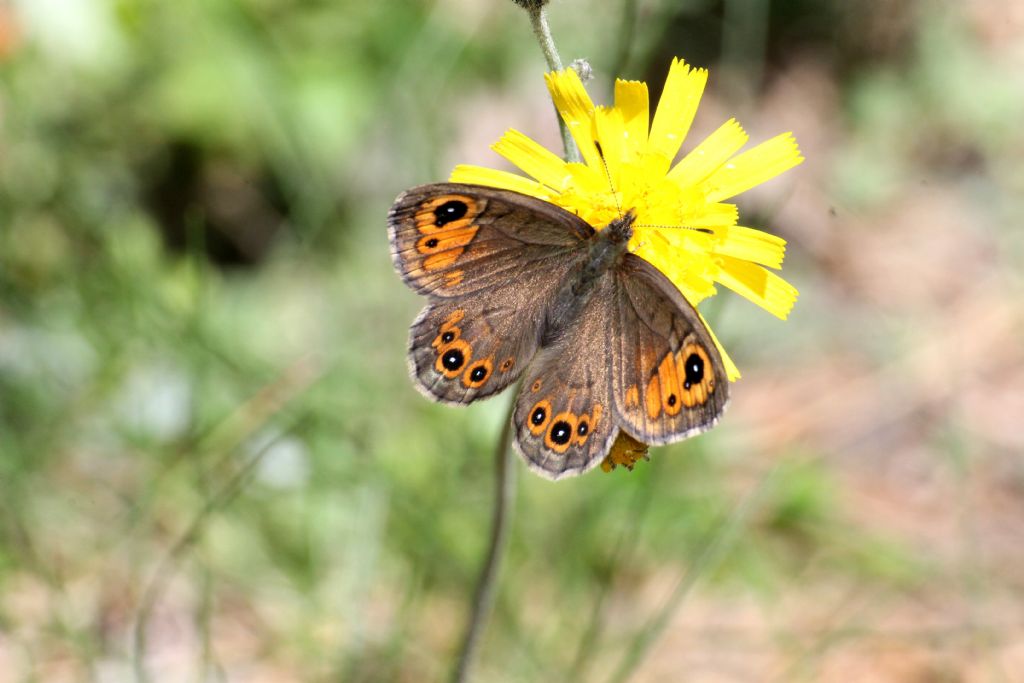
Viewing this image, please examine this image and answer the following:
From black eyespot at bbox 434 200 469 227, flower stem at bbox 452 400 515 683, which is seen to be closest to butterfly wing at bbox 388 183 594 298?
black eyespot at bbox 434 200 469 227

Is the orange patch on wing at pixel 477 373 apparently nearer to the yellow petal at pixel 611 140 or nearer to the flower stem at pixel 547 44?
the flower stem at pixel 547 44

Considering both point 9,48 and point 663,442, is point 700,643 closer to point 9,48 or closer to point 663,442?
point 663,442

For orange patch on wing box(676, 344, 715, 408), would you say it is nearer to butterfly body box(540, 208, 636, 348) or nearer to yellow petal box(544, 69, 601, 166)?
butterfly body box(540, 208, 636, 348)

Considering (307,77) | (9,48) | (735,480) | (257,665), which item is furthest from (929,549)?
(9,48)

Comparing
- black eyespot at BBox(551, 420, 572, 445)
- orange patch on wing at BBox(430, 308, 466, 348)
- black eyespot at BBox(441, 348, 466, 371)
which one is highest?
orange patch on wing at BBox(430, 308, 466, 348)

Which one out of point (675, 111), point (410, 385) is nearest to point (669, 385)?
point (675, 111)

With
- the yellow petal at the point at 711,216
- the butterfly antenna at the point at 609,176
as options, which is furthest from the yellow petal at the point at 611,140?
the yellow petal at the point at 711,216
